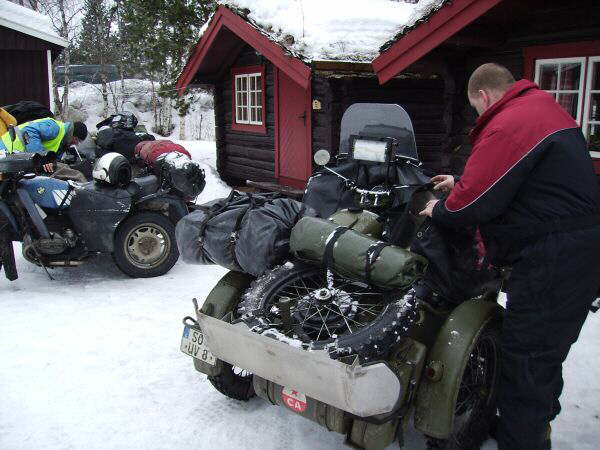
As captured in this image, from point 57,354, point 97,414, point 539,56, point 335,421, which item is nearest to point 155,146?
point 57,354

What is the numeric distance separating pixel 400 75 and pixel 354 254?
22.3 feet

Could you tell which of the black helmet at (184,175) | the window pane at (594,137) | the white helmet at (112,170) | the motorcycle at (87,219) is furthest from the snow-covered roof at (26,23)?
the window pane at (594,137)

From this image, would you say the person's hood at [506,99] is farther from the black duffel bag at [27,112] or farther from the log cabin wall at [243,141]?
the log cabin wall at [243,141]

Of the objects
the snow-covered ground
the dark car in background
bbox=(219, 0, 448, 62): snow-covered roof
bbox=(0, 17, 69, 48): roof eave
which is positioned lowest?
the snow-covered ground

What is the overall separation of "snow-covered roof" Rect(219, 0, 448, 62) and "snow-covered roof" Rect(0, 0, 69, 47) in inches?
249

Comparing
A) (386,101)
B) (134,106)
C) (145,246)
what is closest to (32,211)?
(145,246)

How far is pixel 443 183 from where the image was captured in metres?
3.12

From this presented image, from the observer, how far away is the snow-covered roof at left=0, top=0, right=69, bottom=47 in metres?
13.8

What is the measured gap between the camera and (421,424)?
2.62 m

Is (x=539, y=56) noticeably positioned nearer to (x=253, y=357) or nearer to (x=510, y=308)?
(x=510, y=308)

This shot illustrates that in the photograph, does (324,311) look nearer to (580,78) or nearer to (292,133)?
(580,78)

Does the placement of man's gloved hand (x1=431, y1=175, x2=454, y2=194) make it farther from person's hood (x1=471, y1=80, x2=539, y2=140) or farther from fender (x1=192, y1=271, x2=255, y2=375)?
fender (x1=192, y1=271, x2=255, y2=375)

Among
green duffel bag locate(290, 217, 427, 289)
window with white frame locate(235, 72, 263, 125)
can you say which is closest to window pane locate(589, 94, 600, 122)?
green duffel bag locate(290, 217, 427, 289)

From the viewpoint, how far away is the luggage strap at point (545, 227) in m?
2.52
